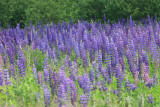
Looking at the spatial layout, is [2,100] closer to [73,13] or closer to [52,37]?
[52,37]

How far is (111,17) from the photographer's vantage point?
563 inches

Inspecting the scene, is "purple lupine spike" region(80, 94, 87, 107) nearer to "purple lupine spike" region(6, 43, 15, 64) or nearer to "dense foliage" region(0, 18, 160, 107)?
"dense foliage" region(0, 18, 160, 107)

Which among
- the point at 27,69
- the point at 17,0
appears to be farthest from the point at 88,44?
the point at 17,0

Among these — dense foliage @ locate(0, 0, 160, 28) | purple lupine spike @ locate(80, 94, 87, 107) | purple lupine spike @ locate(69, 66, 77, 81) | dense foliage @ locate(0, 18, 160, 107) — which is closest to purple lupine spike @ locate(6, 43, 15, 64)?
dense foliage @ locate(0, 18, 160, 107)

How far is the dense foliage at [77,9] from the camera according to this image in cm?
1300

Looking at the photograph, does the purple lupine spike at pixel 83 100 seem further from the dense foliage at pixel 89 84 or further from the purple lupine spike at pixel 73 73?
the purple lupine spike at pixel 73 73

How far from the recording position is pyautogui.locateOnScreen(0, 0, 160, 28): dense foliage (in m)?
13.0

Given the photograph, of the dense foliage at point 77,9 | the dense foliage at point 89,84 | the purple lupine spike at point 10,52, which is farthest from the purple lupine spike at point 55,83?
the dense foliage at point 77,9

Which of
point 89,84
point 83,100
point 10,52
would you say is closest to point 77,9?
point 10,52

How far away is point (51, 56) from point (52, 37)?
7.59ft

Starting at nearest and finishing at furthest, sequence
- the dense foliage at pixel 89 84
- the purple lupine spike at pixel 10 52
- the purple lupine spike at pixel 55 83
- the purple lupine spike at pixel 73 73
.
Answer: the dense foliage at pixel 89 84, the purple lupine spike at pixel 55 83, the purple lupine spike at pixel 73 73, the purple lupine spike at pixel 10 52

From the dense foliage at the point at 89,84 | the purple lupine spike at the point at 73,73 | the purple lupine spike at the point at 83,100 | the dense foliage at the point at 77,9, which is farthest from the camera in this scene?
the dense foliage at the point at 77,9

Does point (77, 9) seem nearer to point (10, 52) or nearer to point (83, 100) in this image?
point (10, 52)

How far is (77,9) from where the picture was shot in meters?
14.3
